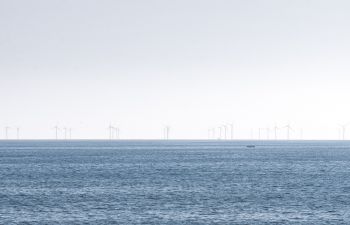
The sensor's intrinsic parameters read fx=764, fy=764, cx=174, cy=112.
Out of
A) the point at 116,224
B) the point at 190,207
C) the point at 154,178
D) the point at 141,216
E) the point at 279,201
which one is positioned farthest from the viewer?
the point at 154,178

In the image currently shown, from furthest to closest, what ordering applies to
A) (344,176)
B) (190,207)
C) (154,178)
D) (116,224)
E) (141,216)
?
1. (344,176)
2. (154,178)
3. (190,207)
4. (141,216)
5. (116,224)

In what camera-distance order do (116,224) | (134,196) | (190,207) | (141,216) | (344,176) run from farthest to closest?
(344,176), (134,196), (190,207), (141,216), (116,224)

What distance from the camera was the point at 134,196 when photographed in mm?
102500

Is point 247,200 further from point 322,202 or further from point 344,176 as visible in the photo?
point 344,176

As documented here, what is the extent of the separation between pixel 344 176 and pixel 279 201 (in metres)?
52.5

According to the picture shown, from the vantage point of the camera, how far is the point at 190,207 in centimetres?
8950

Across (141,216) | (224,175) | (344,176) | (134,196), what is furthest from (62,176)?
(141,216)

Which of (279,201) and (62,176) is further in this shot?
(62,176)

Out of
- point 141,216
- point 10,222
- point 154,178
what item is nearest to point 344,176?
point 154,178

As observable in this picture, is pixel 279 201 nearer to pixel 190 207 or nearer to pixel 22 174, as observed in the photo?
pixel 190 207

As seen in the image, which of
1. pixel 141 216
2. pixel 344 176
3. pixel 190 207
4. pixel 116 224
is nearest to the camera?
pixel 116 224

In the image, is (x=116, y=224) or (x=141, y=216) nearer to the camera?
(x=116, y=224)

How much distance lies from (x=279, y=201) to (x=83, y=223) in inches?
1182

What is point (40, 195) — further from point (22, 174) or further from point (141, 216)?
point (22, 174)
